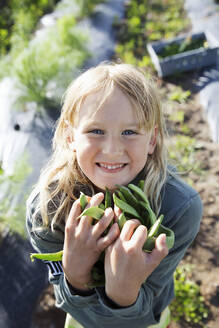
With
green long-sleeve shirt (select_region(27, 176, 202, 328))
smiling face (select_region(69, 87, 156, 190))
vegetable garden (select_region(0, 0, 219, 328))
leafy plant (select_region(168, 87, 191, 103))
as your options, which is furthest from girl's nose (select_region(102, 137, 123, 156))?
leafy plant (select_region(168, 87, 191, 103))

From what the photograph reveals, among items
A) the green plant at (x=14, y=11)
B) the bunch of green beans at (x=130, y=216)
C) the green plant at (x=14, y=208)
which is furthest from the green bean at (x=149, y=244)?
the green plant at (x=14, y=11)

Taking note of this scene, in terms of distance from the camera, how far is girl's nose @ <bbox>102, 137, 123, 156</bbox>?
952 millimetres

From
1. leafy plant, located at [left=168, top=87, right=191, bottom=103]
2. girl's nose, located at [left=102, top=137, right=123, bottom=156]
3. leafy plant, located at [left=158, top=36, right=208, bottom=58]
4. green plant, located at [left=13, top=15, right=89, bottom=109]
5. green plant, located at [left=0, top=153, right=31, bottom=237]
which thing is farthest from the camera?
leafy plant, located at [left=158, top=36, right=208, bottom=58]

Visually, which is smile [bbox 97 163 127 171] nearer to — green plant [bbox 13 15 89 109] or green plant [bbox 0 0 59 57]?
green plant [bbox 13 15 89 109]

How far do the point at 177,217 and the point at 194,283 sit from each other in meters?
1.31

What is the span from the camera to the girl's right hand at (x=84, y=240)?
0.79 m

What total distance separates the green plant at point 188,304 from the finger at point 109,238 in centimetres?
157

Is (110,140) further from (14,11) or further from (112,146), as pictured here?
(14,11)

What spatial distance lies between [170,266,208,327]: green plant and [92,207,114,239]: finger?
1.59 m

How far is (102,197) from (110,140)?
0.20m

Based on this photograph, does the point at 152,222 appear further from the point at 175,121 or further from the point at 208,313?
the point at 175,121

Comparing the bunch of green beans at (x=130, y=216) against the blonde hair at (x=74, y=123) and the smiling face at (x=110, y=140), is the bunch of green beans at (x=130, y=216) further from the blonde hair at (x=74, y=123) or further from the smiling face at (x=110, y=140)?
the blonde hair at (x=74, y=123)

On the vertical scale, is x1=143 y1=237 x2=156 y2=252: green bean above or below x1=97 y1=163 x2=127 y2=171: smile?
below

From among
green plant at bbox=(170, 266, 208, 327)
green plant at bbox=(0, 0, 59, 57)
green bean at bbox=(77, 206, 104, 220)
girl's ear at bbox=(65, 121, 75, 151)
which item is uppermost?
green plant at bbox=(0, 0, 59, 57)
